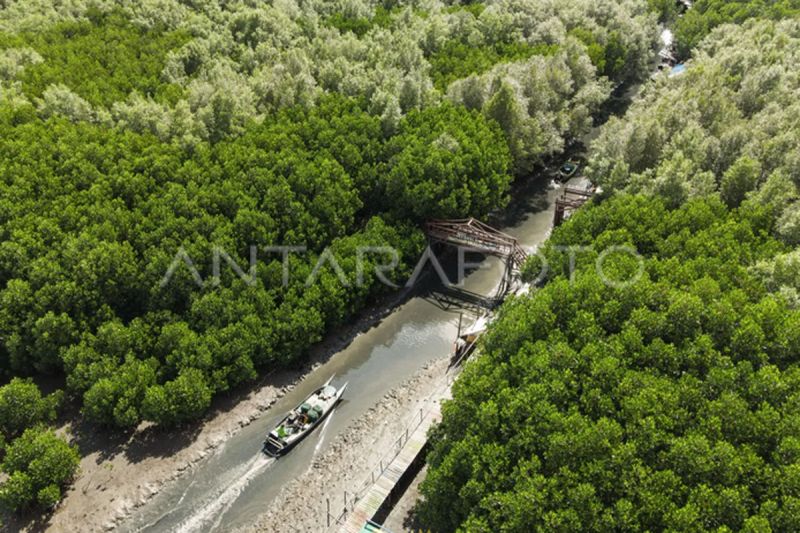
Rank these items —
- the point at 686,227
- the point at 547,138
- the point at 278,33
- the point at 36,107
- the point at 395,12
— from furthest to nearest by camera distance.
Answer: the point at 395,12 → the point at 278,33 → the point at 547,138 → the point at 36,107 → the point at 686,227

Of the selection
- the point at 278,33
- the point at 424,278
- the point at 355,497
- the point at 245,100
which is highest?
the point at 278,33

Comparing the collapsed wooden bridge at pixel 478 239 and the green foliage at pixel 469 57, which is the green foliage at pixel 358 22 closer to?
the green foliage at pixel 469 57

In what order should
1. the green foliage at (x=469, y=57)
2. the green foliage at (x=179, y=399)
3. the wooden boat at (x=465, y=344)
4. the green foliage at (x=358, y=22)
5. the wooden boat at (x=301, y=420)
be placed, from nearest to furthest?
1. the green foliage at (x=179, y=399)
2. the wooden boat at (x=301, y=420)
3. the wooden boat at (x=465, y=344)
4. the green foliage at (x=469, y=57)
5. the green foliage at (x=358, y=22)

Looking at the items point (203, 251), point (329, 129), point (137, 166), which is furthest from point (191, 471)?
point (329, 129)

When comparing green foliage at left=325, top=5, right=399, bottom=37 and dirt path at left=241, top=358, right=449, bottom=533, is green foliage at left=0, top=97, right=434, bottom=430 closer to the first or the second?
dirt path at left=241, top=358, right=449, bottom=533

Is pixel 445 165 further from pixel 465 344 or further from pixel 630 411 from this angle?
pixel 630 411

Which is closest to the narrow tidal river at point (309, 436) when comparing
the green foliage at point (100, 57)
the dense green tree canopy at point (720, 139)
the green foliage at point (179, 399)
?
the green foliage at point (179, 399)

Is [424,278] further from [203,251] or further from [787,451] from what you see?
[787,451]
